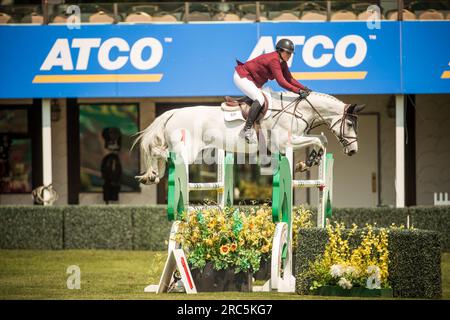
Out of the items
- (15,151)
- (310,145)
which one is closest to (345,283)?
(310,145)

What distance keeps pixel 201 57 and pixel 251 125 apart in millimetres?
4021

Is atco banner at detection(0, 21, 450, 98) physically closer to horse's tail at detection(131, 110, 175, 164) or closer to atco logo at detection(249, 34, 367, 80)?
atco logo at detection(249, 34, 367, 80)

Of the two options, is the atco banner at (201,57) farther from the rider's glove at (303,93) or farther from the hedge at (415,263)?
the hedge at (415,263)

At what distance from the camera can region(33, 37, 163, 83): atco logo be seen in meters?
17.2

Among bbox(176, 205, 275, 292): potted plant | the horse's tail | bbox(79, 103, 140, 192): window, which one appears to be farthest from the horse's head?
bbox(79, 103, 140, 192): window

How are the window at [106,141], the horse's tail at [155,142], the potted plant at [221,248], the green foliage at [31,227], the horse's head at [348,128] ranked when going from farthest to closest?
the window at [106,141] → the green foliage at [31,227] → the horse's tail at [155,142] → the horse's head at [348,128] → the potted plant at [221,248]

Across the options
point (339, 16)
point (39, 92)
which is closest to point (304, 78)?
point (339, 16)

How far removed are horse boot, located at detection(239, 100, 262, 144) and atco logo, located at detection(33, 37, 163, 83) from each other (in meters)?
4.09

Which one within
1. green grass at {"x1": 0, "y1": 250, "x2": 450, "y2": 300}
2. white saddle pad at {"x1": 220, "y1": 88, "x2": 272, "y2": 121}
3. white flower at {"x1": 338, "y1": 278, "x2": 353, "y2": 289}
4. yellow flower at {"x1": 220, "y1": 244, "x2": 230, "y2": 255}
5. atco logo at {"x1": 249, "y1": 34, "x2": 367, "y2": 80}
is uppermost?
atco logo at {"x1": 249, "y1": 34, "x2": 367, "y2": 80}

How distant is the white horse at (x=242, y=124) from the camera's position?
13.2 meters

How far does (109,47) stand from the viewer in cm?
1717

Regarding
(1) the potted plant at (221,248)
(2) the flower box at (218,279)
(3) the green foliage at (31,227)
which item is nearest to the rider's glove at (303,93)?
(1) the potted plant at (221,248)

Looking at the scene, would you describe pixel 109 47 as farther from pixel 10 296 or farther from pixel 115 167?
pixel 10 296

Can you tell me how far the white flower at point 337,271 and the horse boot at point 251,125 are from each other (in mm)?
3454
